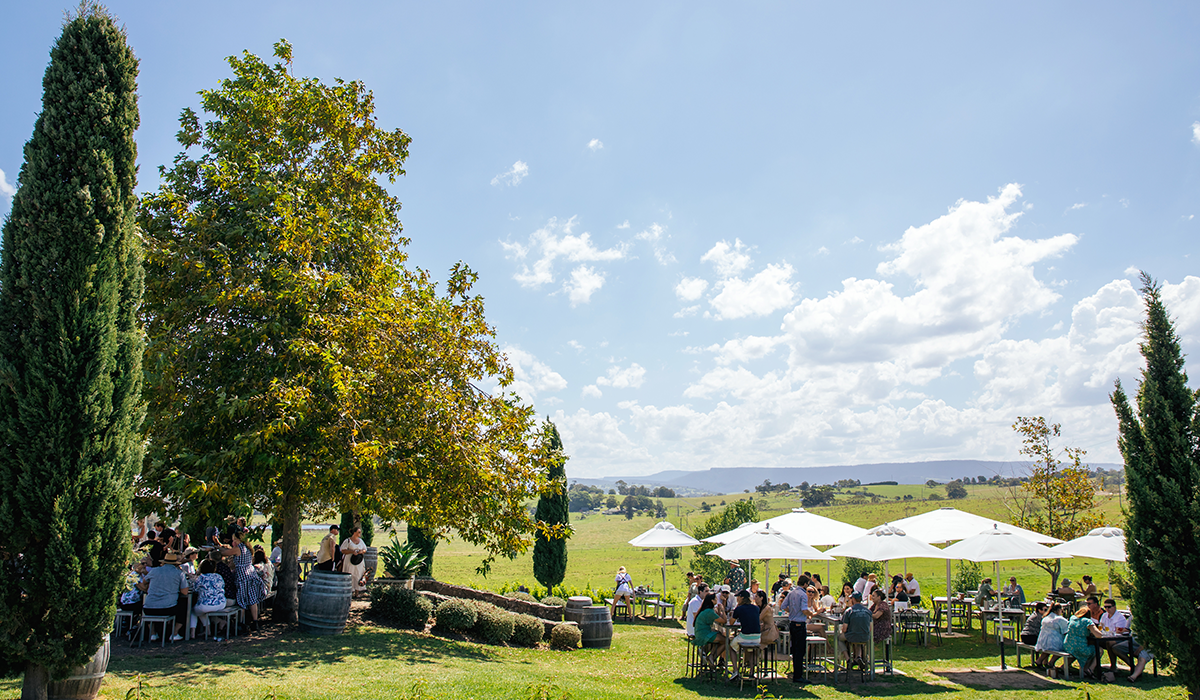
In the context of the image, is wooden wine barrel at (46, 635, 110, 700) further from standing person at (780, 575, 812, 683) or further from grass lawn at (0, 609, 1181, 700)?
standing person at (780, 575, 812, 683)

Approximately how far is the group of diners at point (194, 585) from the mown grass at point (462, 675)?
2.05 feet

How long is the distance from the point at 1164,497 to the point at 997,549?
6.58m

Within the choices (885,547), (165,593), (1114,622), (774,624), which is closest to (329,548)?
(165,593)

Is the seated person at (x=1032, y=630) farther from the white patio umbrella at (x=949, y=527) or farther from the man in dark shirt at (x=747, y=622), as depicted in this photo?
the man in dark shirt at (x=747, y=622)

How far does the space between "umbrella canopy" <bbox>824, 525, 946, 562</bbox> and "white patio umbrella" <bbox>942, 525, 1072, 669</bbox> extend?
0.47 meters

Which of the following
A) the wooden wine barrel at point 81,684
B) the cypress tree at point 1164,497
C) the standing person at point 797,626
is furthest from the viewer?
the standing person at point 797,626

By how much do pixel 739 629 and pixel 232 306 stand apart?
37.5 feet

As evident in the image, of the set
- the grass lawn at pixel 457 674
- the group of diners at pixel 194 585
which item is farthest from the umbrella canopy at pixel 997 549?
the group of diners at pixel 194 585

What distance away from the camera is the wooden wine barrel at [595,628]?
15.4 metres

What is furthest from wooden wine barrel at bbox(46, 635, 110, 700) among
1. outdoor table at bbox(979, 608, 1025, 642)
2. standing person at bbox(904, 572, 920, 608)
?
standing person at bbox(904, 572, 920, 608)

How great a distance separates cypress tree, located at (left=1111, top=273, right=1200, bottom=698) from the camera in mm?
8398

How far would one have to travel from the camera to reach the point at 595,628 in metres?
15.4

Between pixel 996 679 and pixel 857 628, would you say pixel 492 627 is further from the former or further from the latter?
pixel 996 679

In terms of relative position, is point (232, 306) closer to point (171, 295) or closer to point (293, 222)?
point (171, 295)
